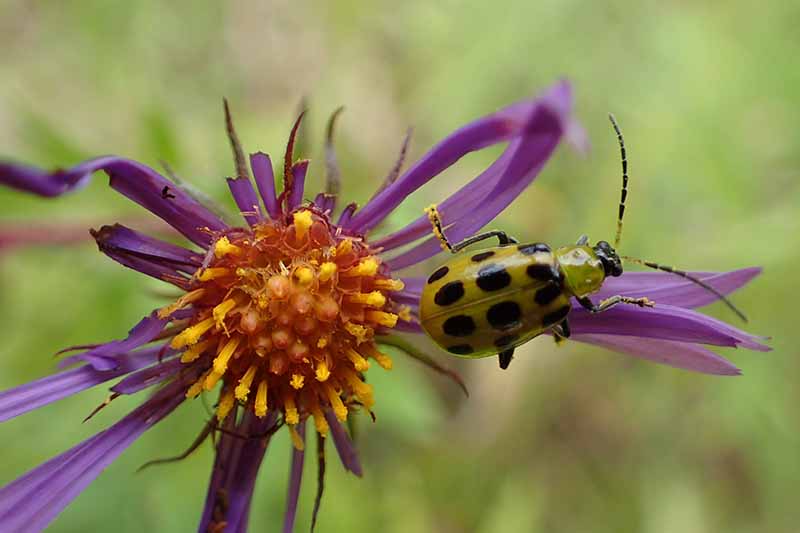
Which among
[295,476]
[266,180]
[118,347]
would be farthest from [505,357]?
[118,347]

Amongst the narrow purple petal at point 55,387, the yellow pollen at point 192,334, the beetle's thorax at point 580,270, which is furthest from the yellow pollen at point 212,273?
the beetle's thorax at point 580,270

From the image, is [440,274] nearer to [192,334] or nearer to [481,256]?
[481,256]

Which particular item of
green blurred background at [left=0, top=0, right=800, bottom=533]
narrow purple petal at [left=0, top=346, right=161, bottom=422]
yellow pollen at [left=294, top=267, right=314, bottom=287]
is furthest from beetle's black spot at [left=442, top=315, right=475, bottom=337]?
green blurred background at [left=0, top=0, right=800, bottom=533]

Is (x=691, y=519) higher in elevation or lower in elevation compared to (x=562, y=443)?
lower

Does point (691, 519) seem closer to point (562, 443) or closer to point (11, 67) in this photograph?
point (562, 443)

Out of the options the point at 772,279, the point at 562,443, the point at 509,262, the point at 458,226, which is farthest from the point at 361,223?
the point at 562,443

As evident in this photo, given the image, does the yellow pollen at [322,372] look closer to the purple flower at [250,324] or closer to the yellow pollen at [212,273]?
the purple flower at [250,324]

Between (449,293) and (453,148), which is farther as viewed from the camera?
(449,293)
